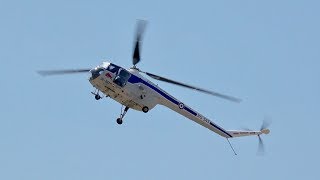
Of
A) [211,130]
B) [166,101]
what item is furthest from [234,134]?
[166,101]

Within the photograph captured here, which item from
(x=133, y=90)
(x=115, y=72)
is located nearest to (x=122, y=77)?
(x=115, y=72)

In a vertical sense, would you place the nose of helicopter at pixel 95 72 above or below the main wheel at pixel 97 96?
above

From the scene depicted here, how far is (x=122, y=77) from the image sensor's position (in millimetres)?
82312

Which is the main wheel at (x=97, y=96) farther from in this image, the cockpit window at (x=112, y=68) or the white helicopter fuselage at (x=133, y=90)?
the cockpit window at (x=112, y=68)

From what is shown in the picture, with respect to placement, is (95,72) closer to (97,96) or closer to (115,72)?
(115,72)

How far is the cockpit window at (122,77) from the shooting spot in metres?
81.9

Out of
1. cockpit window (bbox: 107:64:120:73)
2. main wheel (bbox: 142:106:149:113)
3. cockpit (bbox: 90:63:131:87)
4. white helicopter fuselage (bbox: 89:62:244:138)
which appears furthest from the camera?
main wheel (bbox: 142:106:149:113)

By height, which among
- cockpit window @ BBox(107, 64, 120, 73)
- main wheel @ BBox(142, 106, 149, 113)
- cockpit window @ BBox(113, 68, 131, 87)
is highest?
cockpit window @ BBox(107, 64, 120, 73)

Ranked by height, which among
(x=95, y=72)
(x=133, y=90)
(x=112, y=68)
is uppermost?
(x=112, y=68)

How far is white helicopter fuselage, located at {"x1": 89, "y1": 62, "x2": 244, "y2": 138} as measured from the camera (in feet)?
268

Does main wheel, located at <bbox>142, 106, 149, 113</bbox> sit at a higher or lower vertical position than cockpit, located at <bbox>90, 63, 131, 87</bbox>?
lower

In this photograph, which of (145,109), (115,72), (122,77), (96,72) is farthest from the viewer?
(145,109)

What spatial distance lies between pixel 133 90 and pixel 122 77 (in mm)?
1790

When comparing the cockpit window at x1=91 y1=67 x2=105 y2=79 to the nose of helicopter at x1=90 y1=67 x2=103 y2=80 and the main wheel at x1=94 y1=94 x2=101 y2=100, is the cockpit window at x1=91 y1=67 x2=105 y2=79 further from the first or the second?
the main wheel at x1=94 y1=94 x2=101 y2=100
